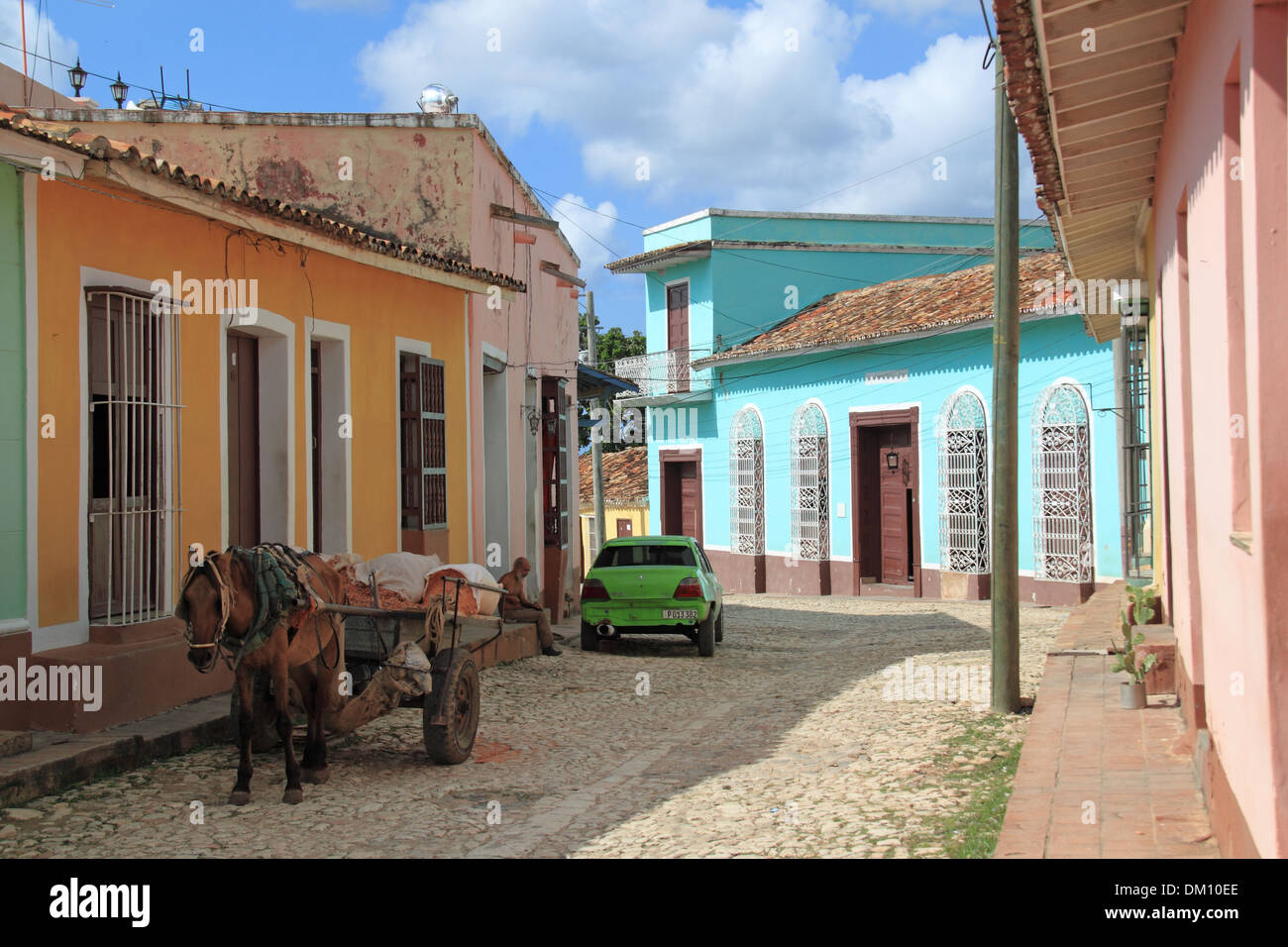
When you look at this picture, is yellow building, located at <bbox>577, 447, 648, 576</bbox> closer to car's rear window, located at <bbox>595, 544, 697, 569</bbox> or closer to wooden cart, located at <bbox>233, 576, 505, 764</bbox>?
car's rear window, located at <bbox>595, 544, 697, 569</bbox>

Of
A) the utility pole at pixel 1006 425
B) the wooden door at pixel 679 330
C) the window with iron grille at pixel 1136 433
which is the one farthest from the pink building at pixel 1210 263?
the wooden door at pixel 679 330

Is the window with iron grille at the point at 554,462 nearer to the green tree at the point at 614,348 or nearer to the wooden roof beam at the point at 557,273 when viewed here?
the wooden roof beam at the point at 557,273

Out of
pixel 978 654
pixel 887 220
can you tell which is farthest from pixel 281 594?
pixel 887 220

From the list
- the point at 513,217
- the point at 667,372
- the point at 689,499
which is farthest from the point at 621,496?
the point at 513,217

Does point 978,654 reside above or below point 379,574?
below

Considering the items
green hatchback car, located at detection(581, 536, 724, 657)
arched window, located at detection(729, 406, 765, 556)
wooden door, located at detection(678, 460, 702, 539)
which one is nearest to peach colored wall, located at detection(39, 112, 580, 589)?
green hatchback car, located at detection(581, 536, 724, 657)

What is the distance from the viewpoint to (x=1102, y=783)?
18.9ft

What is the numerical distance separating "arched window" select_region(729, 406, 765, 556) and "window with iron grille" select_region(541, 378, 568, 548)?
9504 mm

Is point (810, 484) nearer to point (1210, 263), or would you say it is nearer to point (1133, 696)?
point (1133, 696)

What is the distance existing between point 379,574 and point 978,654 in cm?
724

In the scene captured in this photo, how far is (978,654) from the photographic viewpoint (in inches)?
503

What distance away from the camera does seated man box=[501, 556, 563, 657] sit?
12.7 metres

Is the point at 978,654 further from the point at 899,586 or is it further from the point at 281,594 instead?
the point at 899,586
